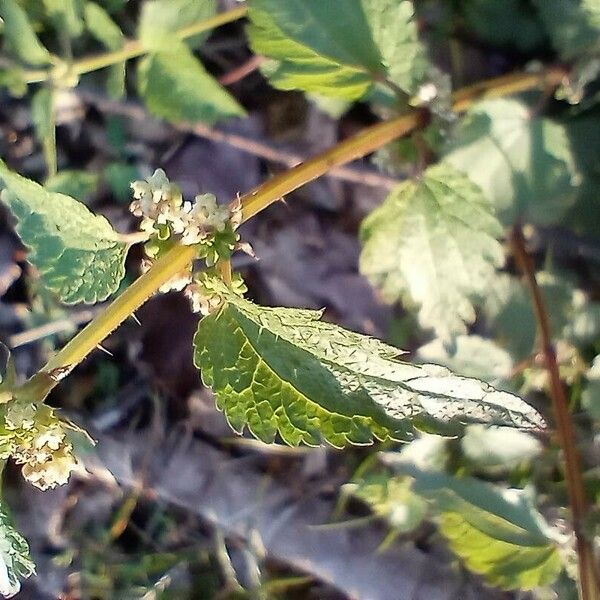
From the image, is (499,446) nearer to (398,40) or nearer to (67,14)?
(398,40)

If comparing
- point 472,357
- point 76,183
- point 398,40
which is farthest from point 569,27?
point 76,183

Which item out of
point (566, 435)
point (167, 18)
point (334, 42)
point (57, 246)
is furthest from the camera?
point (167, 18)

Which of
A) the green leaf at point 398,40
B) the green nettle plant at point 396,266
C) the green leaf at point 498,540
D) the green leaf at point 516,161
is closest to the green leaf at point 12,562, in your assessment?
the green nettle plant at point 396,266

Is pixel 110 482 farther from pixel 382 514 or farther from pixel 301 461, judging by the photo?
pixel 382 514

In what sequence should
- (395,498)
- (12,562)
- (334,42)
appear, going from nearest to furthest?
(12,562) < (334,42) < (395,498)

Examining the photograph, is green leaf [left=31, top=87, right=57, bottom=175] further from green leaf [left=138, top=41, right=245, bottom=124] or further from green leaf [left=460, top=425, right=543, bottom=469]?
green leaf [left=460, top=425, right=543, bottom=469]

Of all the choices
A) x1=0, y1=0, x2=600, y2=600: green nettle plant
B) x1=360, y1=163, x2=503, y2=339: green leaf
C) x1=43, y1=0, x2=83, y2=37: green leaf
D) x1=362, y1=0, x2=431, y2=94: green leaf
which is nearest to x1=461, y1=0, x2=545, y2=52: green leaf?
x1=0, y1=0, x2=600, y2=600: green nettle plant
